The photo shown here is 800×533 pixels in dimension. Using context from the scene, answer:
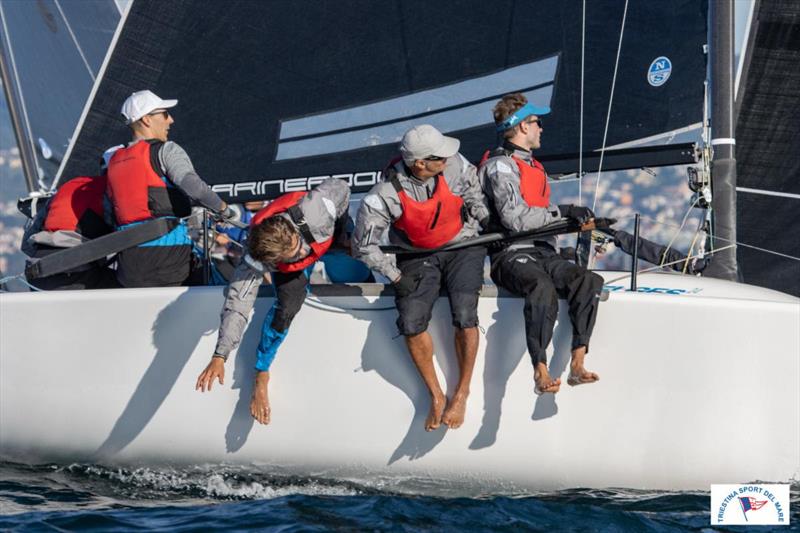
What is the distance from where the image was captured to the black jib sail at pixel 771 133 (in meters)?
4.58

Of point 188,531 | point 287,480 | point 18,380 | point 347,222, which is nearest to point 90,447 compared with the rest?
point 18,380

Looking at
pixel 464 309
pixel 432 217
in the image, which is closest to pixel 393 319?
pixel 464 309

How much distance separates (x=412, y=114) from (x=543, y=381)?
176 centimetres

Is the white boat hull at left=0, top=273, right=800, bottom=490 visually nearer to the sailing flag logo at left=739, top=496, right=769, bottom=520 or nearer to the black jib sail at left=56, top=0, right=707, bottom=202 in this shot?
the sailing flag logo at left=739, top=496, right=769, bottom=520

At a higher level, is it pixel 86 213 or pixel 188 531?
pixel 86 213

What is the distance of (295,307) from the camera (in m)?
3.65

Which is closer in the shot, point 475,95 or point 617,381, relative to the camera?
point 617,381

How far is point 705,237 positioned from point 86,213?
7.98 ft

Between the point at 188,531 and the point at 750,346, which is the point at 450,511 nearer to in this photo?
the point at 188,531

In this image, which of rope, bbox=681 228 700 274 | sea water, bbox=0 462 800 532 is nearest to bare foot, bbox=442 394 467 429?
sea water, bbox=0 462 800 532

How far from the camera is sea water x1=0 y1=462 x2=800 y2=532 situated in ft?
10.8

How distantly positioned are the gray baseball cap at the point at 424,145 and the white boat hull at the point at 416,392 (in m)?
0.55

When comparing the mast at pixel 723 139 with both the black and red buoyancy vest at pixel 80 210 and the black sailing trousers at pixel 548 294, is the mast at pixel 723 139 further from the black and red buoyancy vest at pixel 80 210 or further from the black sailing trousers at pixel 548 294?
the black and red buoyancy vest at pixel 80 210

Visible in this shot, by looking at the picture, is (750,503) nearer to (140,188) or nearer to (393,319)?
(393,319)
